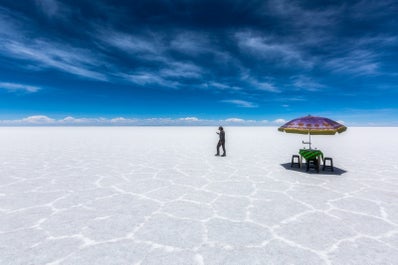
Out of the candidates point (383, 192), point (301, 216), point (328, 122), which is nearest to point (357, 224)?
point (301, 216)

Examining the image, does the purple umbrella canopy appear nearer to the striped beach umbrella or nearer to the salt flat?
the striped beach umbrella

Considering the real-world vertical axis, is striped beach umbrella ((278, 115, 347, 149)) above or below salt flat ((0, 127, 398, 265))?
above

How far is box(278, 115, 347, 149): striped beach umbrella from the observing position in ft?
26.5

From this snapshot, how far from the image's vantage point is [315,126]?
26.8 ft

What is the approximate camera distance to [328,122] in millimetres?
8273

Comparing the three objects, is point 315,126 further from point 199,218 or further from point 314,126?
point 199,218

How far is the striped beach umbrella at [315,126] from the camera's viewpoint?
26.5 ft

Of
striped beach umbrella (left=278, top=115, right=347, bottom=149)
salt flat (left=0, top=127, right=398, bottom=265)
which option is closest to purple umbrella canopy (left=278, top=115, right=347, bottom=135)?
striped beach umbrella (left=278, top=115, right=347, bottom=149)

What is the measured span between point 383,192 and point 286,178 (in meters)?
2.46

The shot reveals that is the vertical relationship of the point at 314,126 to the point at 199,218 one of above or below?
above

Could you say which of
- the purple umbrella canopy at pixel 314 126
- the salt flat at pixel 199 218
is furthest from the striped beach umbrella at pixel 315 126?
the salt flat at pixel 199 218

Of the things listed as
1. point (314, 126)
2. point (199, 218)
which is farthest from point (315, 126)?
point (199, 218)

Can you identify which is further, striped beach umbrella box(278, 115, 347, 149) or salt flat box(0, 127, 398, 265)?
striped beach umbrella box(278, 115, 347, 149)

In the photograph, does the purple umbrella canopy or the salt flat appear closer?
the salt flat
